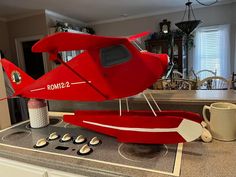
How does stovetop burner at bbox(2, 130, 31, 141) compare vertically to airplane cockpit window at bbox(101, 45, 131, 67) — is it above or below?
below

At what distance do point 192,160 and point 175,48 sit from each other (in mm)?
3573

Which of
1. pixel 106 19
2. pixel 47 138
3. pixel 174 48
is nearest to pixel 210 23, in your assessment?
pixel 174 48

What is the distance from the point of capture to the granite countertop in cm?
52

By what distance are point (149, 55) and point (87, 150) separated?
40 centimetres

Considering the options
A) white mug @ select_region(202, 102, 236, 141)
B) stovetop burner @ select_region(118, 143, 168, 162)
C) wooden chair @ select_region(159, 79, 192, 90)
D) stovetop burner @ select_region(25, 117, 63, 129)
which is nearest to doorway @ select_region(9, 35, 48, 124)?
wooden chair @ select_region(159, 79, 192, 90)

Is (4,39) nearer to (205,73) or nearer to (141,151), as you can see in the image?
(141,151)

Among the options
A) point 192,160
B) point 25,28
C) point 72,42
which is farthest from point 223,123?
point 25,28

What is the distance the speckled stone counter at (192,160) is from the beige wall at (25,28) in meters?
3.18

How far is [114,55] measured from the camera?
26.3 inches

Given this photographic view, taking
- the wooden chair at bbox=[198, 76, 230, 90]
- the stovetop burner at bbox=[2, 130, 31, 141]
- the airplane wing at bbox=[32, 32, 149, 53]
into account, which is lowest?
the wooden chair at bbox=[198, 76, 230, 90]

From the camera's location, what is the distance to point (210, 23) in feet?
12.5

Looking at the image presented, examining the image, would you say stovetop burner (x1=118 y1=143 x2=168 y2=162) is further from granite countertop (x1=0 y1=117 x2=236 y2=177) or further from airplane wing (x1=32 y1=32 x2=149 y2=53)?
airplane wing (x1=32 y1=32 x2=149 y2=53)

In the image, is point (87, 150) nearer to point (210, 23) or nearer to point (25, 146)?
point (25, 146)

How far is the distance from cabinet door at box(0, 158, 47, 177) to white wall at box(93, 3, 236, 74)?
4034 mm
